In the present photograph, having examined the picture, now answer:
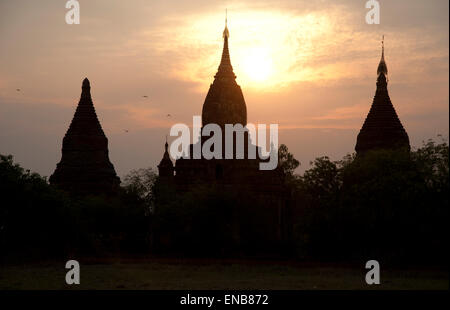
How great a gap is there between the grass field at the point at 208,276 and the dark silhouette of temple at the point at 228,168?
14871 mm

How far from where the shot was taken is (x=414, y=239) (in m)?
35.2

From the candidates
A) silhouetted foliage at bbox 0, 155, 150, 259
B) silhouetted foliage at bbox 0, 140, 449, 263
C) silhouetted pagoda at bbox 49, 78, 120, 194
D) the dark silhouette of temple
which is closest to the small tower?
the dark silhouette of temple

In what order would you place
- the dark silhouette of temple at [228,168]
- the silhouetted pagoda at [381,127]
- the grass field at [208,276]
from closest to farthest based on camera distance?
the grass field at [208,276] → the dark silhouette of temple at [228,168] → the silhouetted pagoda at [381,127]

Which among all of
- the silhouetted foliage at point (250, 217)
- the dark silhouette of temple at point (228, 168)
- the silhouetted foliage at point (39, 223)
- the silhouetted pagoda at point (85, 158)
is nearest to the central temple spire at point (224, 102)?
the dark silhouette of temple at point (228, 168)

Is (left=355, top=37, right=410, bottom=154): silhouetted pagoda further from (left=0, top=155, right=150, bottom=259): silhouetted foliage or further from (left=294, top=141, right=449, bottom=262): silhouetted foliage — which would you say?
(left=0, top=155, right=150, bottom=259): silhouetted foliage

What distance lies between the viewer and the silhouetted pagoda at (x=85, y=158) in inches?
2384

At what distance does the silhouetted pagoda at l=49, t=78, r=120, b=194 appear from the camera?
60.6 metres

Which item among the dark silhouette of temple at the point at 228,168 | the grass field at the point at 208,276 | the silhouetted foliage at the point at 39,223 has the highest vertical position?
the dark silhouette of temple at the point at 228,168

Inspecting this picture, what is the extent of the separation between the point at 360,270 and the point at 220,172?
26674 mm

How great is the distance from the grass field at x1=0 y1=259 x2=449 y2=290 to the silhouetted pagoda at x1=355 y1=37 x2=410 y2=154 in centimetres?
2529

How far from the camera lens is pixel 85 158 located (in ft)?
203

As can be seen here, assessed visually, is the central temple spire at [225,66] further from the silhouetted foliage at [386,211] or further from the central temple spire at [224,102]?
the silhouetted foliage at [386,211]
